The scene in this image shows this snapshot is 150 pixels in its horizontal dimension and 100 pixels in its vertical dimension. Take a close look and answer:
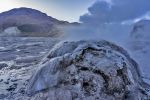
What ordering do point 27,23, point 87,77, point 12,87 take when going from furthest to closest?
point 27,23
point 12,87
point 87,77

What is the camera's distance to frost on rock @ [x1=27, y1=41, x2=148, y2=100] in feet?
25.2

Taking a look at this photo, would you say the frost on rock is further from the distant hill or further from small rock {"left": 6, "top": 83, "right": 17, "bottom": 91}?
the distant hill

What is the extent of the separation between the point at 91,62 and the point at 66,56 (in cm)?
53

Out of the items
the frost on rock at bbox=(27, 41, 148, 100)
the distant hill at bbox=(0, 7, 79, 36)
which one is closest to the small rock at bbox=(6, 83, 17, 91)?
the frost on rock at bbox=(27, 41, 148, 100)

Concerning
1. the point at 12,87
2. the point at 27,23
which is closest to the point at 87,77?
the point at 12,87

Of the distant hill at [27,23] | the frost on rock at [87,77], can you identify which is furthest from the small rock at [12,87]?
the distant hill at [27,23]

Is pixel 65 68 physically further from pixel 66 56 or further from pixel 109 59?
pixel 109 59

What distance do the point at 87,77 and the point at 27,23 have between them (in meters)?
37.1

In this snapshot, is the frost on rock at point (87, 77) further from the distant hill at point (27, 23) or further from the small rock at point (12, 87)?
the distant hill at point (27, 23)

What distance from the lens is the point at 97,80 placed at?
7.81 meters

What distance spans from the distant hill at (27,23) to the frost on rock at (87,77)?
1105 inches

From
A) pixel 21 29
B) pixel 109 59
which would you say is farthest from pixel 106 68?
pixel 21 29

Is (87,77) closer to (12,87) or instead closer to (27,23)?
(12,87)

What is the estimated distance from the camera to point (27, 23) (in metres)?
44.4
